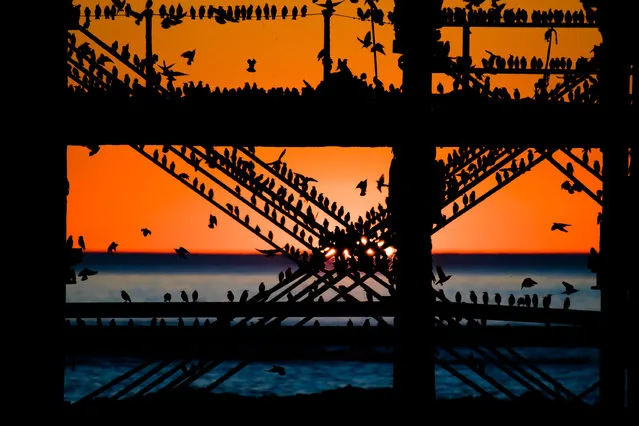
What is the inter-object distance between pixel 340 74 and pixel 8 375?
179 cm

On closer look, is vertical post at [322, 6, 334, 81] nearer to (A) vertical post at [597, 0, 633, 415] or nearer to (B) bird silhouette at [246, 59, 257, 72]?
(B) bird silhouette at [246, 59, 257, 72]

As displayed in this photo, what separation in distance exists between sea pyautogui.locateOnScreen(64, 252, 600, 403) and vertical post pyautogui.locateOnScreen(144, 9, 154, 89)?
3.08 meters

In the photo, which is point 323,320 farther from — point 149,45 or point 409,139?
point 409,139

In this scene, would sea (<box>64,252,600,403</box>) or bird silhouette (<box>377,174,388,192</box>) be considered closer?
bird silhouette (<box>377,174,388,192</box>)

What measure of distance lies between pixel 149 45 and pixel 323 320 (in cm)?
3459

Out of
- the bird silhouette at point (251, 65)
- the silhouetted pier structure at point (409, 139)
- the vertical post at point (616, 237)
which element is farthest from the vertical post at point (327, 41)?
the silhouetted pier structure at point (409, 139)

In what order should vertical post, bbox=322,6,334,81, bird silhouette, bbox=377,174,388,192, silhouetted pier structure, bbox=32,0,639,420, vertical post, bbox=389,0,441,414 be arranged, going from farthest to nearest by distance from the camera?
vertical post, bbox=322,6,334,81 → bird silhouette, bbox=377,174,388,192 → vertical post, bbox=389,0,441,414 → silhouetted pier structure, bbox=32,0,639,420

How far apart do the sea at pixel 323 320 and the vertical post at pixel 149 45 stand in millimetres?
3078

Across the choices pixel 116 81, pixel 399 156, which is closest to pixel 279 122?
pixel 399 156

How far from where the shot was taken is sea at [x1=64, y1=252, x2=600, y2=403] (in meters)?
24.3

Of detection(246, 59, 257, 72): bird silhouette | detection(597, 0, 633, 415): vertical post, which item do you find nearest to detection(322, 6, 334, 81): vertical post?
detection(246, 59, 257, 72): bird silhouette

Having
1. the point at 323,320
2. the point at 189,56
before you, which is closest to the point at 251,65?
the point at 189,56

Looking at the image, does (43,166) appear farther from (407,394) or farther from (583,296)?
(583,296)

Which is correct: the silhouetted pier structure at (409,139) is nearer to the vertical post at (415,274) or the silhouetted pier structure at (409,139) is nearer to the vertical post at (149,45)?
the vertical post at (415,274)
